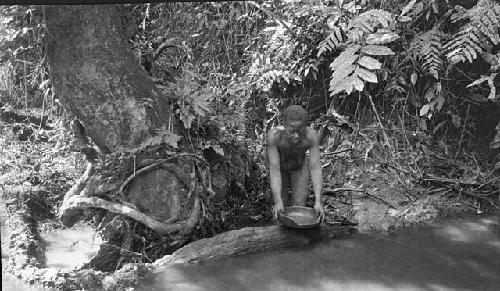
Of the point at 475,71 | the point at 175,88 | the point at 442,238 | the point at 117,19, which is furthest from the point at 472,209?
the point at 117,19

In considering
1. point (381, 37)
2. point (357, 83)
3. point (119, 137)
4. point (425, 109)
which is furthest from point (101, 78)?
point (425, 109)

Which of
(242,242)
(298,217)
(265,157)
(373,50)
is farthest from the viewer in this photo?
(265,157)

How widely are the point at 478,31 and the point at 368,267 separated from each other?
2.92 metres

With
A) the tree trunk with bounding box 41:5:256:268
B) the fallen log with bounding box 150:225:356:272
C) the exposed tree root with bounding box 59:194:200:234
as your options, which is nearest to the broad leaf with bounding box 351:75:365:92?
the fallen log with bounding box 150:225:356:272

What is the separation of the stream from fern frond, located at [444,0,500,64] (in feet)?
5.96

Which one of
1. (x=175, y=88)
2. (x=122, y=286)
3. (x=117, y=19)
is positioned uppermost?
(x=117, y=19)

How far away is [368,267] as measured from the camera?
15.0 ft

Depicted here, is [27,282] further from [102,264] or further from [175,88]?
[175,88]

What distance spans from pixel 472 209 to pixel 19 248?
4422 mm

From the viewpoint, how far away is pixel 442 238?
512 cm

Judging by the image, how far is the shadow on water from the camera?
425 centimetres

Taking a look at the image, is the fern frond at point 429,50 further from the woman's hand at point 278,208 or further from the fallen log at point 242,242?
the woman's hand at point 278,208

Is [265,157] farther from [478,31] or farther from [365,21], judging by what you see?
[478,31]

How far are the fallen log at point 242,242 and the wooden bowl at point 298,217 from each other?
0.51ft
